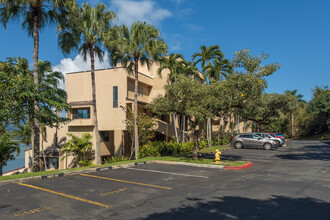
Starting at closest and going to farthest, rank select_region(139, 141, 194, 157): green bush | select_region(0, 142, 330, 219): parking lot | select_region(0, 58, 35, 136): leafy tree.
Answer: select_region(0, 142, 330, 219): parking lot < select_region(0, 58, 35, 136): leafy tree < select_region(139, 141, 194, 157): green bush

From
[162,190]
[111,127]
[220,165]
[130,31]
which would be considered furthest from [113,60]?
[162,190]

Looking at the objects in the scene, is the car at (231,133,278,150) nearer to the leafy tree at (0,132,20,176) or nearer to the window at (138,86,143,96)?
the window at (138,86,143,96)

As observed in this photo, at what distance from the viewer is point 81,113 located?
2484 cm

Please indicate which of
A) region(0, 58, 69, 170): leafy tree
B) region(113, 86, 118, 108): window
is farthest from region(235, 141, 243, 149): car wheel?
region(0, 58, 69, 170): leafy tree

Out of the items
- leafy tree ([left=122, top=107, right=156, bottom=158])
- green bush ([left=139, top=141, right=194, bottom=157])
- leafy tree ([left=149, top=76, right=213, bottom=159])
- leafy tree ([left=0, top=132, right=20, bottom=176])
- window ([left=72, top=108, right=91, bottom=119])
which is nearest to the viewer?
leafy tree ([left=149, top=76, right=213, bottom=159])

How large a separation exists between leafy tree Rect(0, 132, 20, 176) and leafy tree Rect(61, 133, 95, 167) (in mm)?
4962

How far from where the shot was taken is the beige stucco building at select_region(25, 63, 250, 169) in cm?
2338

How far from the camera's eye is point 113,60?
1980 cm

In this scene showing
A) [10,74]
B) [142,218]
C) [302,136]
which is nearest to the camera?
[142,218]

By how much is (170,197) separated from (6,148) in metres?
22.0

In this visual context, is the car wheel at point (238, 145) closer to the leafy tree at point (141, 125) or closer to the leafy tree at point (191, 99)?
the leafy tree at point (141, 125)

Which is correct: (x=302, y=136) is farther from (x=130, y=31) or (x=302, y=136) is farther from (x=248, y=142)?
(x=130, y=31)

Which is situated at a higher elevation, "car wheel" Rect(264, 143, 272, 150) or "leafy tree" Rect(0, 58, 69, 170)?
"leafy tree" Rect(0, 58, 69, 170)

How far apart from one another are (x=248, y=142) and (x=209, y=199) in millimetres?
20356
